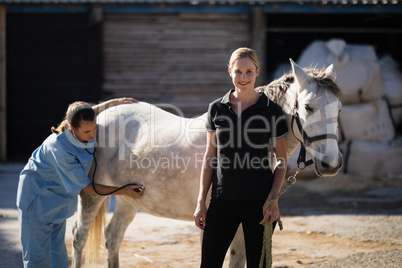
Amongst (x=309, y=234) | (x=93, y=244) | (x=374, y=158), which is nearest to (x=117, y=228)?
(x=93, y=244)

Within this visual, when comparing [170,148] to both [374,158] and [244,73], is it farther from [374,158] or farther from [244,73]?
[374,158]

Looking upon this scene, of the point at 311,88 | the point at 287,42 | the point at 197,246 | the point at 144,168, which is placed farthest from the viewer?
the point at 287,42

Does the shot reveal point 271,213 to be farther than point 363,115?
No

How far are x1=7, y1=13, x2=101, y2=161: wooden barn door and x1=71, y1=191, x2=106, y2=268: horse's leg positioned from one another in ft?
18.4

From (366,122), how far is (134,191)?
5.80 metres

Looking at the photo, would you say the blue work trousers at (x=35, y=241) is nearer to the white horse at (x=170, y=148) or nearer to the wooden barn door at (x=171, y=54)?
the white horse at (x=170, y=148)

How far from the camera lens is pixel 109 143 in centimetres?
358

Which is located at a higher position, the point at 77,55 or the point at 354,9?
the point at 354,9

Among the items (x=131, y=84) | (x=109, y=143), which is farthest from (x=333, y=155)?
(x=131, y=84)

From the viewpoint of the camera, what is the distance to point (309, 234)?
5.12m

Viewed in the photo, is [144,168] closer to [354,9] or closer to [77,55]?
[77,55]

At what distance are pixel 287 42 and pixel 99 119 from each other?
10.2 meters

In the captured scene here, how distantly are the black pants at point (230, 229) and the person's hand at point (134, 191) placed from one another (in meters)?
0.88

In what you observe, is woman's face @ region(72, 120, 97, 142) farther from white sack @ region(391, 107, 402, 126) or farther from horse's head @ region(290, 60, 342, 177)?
white sack @ region(391, 107, 402, 126)
